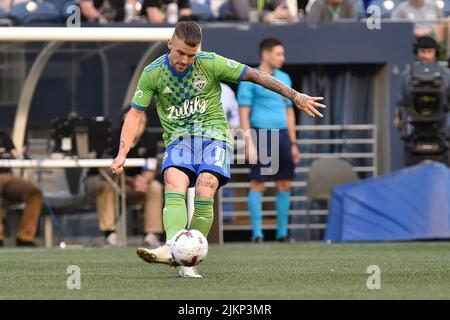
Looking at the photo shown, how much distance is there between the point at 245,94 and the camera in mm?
15812

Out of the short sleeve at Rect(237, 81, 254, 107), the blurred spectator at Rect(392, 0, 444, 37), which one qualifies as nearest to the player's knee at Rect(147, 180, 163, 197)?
the short sleeve at Rect(237, 81, 254, 107)

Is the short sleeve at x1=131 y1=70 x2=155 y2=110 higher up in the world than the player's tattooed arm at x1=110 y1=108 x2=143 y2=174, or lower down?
higher up

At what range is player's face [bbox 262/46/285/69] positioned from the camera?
15.6 meters

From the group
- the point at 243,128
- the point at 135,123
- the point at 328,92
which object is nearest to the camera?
the point at 135,123

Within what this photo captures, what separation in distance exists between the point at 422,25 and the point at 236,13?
2770 mm

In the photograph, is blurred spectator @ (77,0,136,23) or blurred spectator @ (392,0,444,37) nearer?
blurred spectator @ (77,0,136,23)

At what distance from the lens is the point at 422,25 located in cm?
1859

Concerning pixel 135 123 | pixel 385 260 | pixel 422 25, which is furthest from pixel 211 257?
pixel 422 25

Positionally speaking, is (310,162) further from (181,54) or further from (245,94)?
(181,54)

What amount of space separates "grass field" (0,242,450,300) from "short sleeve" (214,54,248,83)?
147cm

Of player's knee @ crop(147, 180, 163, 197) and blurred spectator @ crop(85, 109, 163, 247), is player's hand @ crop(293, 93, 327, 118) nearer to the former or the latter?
blurred spectator @ crop(85, 109, 163, 247)

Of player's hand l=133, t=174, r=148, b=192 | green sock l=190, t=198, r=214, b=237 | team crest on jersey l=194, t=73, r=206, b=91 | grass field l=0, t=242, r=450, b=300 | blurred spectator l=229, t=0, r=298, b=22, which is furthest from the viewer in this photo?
blurred spectator l=229, t=0, r=298, b=22

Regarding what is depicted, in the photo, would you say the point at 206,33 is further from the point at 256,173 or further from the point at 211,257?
the point at 211,257

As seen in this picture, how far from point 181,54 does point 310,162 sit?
396 inches
